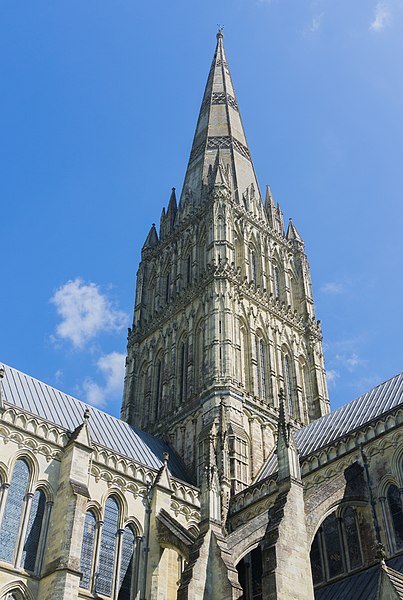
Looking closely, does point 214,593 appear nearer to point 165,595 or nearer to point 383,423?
point 165,595

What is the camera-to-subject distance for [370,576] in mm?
19125

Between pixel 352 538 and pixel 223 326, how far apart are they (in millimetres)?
12838

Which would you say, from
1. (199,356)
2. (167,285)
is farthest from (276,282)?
(199,356)

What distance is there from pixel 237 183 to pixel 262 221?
2767 mm

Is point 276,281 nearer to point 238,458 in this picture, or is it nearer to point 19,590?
point 238,458

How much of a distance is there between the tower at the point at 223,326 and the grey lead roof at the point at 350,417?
2573 millimetres

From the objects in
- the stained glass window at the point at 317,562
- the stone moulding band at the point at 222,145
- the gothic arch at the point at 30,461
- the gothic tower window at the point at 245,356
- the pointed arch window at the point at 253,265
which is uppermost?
the stone moulding band at the point at 222,145

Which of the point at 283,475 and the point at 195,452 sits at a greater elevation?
the point at 195,452

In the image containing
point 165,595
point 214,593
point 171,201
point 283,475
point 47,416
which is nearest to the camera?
point 214,593

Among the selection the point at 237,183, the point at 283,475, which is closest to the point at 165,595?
the point at 283,475

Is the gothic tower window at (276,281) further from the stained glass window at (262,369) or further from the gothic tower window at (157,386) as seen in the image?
the gothic tower window at (157,386)

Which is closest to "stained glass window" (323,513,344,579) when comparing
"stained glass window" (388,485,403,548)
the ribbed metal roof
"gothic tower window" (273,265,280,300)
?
the ribbed metal roof

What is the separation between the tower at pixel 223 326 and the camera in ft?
→ 98.8

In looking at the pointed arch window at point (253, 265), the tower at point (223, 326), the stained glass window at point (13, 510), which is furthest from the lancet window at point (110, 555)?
the pointed arch window at point (253, 265)
